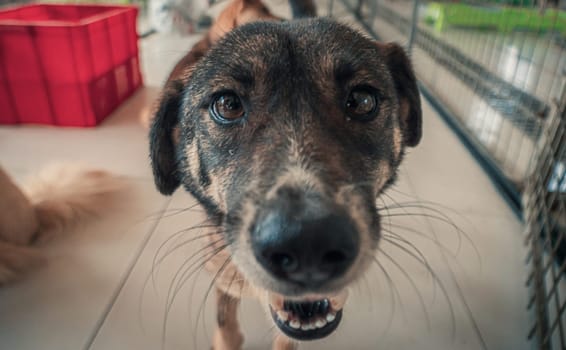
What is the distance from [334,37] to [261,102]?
0.95 feet

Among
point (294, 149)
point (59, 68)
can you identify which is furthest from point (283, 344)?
point (59, 68)

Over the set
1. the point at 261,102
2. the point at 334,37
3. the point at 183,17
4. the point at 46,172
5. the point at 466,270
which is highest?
the point at 334,37

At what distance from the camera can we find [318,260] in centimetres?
66

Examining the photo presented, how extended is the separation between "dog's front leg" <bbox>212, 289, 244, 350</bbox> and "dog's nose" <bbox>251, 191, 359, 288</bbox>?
1.93ft

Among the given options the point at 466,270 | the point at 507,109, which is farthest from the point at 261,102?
the point at 507,109

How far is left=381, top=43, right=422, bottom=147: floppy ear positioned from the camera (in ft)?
4.17

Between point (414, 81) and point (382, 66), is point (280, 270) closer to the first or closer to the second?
point (382, 66)

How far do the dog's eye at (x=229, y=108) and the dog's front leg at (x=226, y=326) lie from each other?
550mm

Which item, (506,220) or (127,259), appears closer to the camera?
(127,259)

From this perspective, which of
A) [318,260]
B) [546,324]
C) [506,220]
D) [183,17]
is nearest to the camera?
[318,260]

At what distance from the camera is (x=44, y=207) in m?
1.70

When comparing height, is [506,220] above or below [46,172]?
below

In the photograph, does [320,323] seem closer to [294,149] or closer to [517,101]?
[294,149]

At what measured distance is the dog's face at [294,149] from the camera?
0.68 meters
